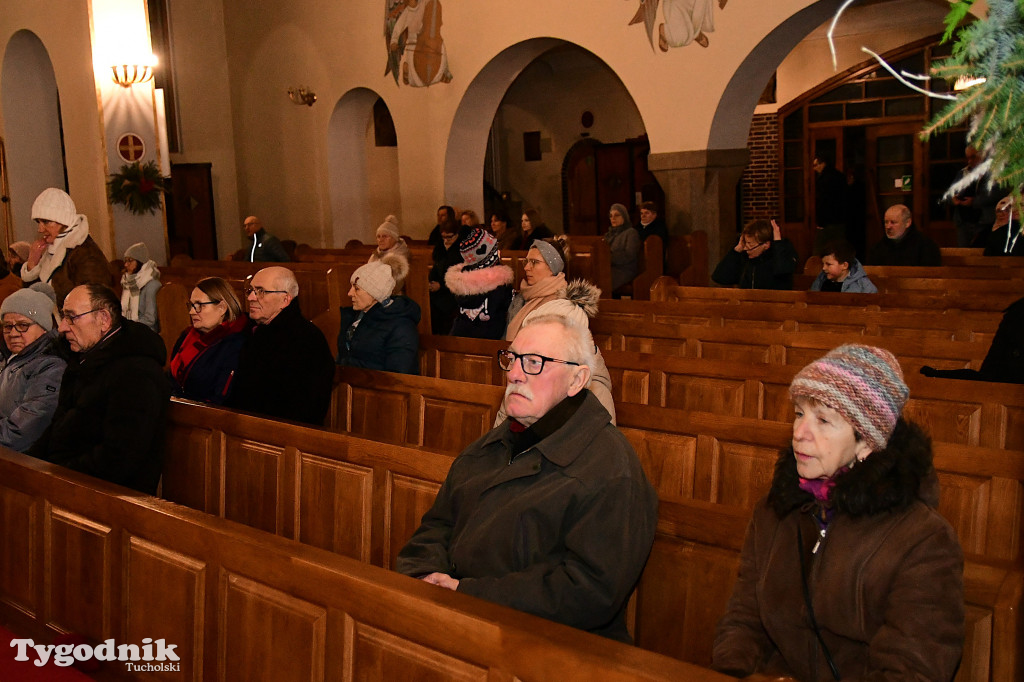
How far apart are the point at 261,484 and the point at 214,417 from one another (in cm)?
40

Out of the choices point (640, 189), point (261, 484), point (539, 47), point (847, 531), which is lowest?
point (261, 484)

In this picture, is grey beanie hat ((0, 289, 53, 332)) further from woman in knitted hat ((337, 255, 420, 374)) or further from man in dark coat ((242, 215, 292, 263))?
man in dark coat ((242, 215, 292, 263))

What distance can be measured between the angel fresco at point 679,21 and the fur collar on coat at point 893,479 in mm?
8289

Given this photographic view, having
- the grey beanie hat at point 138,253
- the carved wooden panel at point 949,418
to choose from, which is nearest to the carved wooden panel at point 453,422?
the carved wooden panel at point 949,418

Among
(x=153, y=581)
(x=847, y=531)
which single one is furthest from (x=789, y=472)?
(x=153, y=581)

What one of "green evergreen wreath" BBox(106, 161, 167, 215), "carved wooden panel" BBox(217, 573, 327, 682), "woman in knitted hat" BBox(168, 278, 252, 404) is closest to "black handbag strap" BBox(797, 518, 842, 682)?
"carved wooden panel" BBox(217, 573, 327, 682)

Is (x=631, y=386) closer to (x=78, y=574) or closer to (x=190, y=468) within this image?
(x=190, y=468)

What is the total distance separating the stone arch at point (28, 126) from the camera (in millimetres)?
13195

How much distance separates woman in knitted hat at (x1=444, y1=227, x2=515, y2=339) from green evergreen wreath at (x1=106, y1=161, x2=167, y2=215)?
6534 millimetres

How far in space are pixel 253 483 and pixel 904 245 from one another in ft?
18.5

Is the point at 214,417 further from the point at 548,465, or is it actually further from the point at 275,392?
the point at 548,465

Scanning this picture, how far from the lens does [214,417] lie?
3.88m

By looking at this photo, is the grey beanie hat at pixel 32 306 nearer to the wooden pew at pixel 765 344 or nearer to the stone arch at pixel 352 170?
the wooden pew at pixel 765 344

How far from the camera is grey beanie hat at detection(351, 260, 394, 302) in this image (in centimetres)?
493
